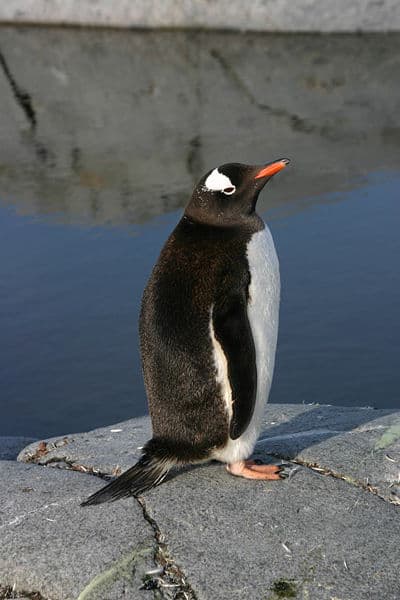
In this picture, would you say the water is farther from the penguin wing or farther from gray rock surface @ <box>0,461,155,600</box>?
the penguin wing

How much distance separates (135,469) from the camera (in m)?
3.54

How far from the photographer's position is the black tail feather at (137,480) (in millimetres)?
3470

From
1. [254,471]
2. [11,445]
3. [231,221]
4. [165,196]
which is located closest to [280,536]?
[254,471]

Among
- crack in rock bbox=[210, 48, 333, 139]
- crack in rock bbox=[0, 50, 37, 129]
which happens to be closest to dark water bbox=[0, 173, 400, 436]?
crack in rock bbox=[210, 48, 333, 139]

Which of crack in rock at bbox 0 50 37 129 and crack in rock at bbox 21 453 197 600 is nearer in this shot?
crack in rock at bbox 21 453 197 600

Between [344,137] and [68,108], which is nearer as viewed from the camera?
[344,137]

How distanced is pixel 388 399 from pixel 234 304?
2.23 m

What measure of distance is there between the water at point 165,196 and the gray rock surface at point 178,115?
26 millimetres

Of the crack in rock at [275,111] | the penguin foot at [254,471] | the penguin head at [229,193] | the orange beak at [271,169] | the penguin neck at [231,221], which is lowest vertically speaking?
the penguin foot at [254,471]

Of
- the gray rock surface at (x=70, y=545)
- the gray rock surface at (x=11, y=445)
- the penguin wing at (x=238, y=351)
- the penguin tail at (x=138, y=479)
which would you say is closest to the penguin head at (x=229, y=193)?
the penguin wing at (x=238, y=351)

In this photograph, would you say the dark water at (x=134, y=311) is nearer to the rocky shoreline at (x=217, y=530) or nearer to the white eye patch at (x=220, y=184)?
the rocky shoreline at (x=217, y=530)

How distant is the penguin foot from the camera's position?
11.8 feet

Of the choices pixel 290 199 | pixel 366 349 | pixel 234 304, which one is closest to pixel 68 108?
pixel 290 199

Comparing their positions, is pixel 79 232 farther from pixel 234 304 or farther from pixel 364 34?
pixel 364 34
